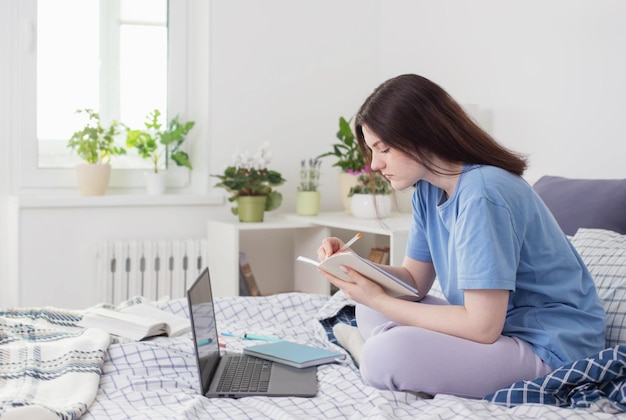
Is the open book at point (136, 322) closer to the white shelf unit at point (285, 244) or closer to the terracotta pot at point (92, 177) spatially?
the white shelf unit at point (285, 244)

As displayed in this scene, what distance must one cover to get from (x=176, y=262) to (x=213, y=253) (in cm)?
17

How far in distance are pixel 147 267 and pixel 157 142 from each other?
582mm

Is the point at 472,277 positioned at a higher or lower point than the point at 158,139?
lower

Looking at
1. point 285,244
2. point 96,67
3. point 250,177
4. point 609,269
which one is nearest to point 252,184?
point 250,177

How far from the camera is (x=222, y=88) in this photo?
3479 mm

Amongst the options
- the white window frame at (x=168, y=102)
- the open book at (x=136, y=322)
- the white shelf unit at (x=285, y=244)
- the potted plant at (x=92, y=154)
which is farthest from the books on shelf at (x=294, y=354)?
the white window frame at (x=168, y=102)

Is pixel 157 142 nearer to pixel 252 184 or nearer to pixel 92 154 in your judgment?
pixel 92 154

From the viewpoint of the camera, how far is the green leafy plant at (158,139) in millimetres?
3379

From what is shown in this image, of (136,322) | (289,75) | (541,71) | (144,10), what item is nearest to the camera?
(136,322)

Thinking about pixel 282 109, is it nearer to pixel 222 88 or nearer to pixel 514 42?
pixel 222 88

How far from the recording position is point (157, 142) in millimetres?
3516

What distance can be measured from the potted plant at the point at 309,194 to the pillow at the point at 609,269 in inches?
62.4

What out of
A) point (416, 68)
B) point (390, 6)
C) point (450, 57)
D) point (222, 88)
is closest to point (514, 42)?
point (450, 57)

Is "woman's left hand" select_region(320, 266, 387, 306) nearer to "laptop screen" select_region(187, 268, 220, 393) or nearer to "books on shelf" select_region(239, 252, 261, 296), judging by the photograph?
"laptop screen" select_region(187, 268, 220, 393)
